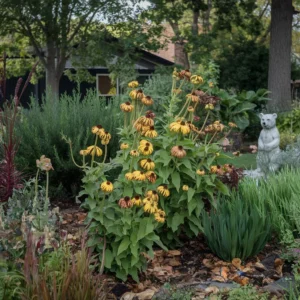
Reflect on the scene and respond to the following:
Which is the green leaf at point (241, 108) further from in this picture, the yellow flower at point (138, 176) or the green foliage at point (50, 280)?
the green foliage at point (50, 280)

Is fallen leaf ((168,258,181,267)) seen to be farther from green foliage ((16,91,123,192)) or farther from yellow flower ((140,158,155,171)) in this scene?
green foliage ((16,91,123,192))

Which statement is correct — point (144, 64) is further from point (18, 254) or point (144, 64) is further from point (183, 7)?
point (18, 254)

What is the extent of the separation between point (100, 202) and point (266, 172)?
268cm

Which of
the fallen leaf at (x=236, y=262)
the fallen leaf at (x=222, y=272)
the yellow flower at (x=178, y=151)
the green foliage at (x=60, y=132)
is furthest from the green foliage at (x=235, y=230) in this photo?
the green foliage at (x=60, y=132)

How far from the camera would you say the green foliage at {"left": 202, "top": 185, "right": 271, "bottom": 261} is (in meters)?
4.21

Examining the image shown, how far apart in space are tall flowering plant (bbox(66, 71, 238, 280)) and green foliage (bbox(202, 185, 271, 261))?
13 centimetres

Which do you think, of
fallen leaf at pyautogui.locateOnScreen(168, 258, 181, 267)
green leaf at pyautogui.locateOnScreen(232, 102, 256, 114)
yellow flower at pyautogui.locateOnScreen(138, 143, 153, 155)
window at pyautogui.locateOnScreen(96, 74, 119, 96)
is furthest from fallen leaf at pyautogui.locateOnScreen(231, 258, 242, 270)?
window at pyautogui.locateOnScreen(96, 74, 119, 96)

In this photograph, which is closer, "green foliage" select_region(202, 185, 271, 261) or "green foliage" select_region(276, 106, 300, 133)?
"green foliage" select_region(202, 185, 271, 261)

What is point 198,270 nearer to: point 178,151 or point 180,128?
point 178,151

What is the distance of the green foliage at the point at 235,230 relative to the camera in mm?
4207

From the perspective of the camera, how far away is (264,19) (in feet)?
109

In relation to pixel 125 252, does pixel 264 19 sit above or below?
above

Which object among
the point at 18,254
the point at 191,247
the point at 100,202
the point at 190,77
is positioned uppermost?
the point at 190,77

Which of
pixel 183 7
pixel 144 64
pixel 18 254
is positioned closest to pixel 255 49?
pixel 183 7
